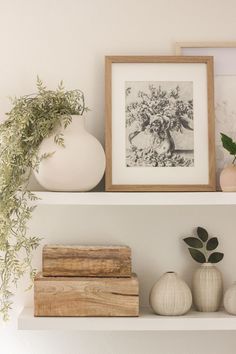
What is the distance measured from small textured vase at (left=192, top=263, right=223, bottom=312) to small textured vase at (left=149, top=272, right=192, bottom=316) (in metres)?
0.06

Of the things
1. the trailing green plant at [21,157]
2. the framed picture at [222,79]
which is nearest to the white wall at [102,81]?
the framed picture at [222,79]

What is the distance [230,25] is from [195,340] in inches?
41.0

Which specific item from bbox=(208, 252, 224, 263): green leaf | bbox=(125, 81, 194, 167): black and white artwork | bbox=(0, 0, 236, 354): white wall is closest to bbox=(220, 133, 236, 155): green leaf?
bbox=(125, 81, 194, 167): black and white artwork

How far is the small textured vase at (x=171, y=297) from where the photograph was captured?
5.89ft

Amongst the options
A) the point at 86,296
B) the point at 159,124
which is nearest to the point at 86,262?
the point at 86,296

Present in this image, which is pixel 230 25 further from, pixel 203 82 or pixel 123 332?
pixel 123 332

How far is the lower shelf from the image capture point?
69.0 inches

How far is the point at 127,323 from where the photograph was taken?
1762 millimetres

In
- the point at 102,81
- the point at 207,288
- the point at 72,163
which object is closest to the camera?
the point at 72,163

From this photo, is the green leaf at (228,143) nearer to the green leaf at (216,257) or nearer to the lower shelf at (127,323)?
the green leaf at (216,257)

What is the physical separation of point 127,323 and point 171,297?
0.50ft

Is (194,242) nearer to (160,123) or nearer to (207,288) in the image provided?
(207,288)

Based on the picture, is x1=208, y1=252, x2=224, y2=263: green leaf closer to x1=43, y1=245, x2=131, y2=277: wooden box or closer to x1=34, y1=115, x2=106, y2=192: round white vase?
x1=43, y1=245, x2=131, y2=277: wooden box

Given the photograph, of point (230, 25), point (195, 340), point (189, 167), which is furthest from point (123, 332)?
point (230, 25)
